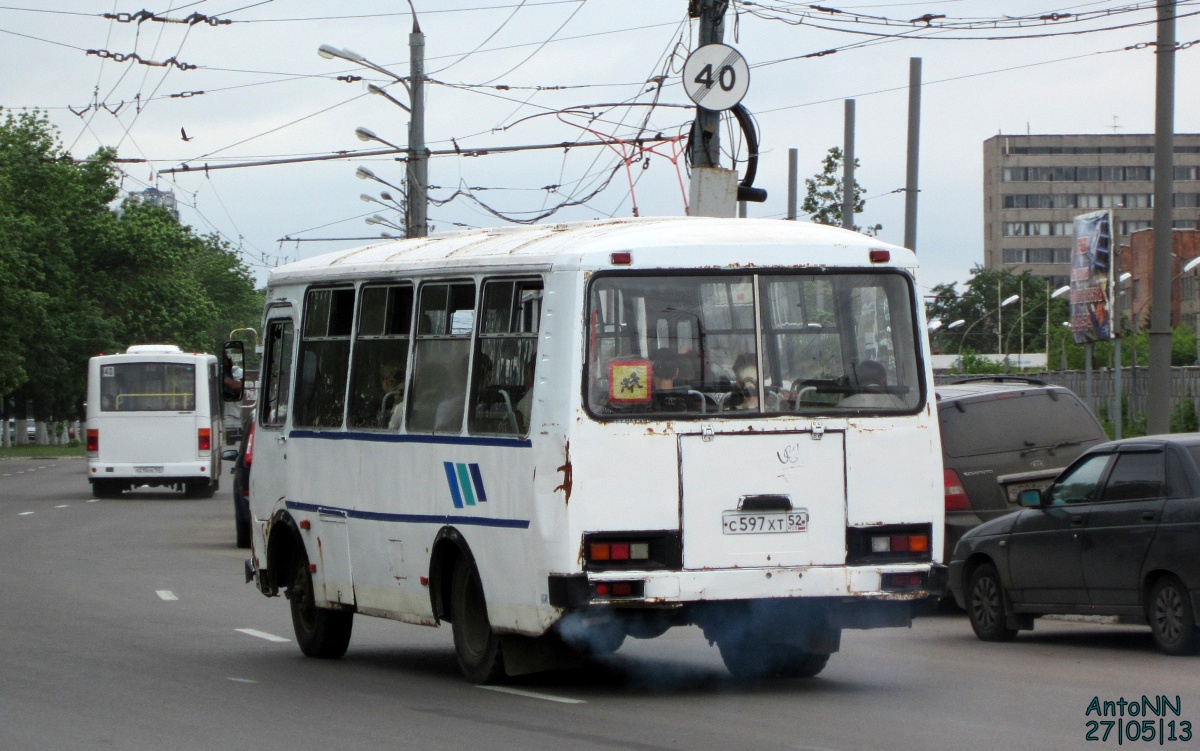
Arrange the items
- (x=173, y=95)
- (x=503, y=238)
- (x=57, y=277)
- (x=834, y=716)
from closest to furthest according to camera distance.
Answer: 1. (x=834, y=716)
2. (x=503, y=238)
3. (x=173, y=95)
4. (x=57, y=277)

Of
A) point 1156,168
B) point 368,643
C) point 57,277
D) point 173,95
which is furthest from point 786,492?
point 57,277

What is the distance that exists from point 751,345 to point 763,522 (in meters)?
0.96

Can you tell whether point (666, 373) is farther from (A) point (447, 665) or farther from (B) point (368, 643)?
(B) point (368, 643)

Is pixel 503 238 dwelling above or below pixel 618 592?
above

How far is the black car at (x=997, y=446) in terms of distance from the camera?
50.7 ft

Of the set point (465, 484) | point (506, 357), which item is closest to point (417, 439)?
point (465, 484)

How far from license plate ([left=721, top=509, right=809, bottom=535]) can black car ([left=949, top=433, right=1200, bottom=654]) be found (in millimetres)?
3323

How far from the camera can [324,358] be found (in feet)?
41.9

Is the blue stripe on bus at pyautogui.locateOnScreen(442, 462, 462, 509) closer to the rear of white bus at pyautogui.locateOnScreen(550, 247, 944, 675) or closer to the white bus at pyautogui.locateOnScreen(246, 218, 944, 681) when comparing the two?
the white bus at pyautogui.locateOnScreen(246, 218, 944, 681)

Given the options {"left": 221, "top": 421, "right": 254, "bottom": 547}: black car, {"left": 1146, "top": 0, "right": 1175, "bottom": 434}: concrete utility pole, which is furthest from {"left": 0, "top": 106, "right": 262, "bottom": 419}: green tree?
{"left": 1146, "top": 0, "right": 1175, "bottom": 434}: concrete utility pole

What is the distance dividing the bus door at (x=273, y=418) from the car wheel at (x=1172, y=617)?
19.2 ft

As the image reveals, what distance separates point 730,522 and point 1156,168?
10768 millimetres

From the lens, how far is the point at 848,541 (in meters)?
10.1

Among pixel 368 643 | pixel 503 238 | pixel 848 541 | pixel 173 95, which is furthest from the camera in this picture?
pixel 173 95
